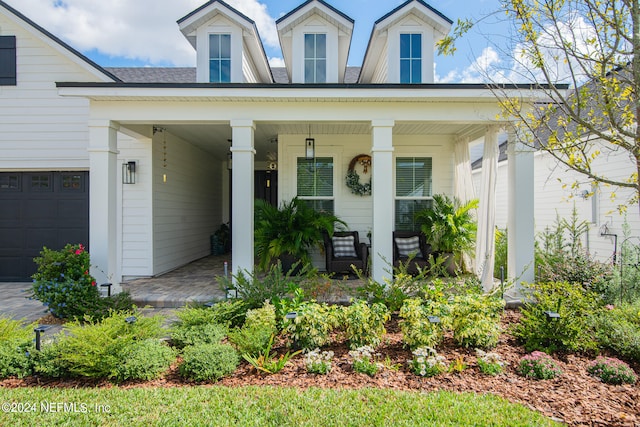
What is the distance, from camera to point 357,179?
7859 mm

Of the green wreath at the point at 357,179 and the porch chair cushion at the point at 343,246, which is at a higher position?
the green wreath at the point at 357,179

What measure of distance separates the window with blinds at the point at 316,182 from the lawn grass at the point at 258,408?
5.40m

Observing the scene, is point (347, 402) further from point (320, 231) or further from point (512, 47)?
point (320, 231)

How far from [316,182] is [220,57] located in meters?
3.29

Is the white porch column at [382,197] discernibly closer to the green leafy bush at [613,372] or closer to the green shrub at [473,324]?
the green shrub at [473,324]

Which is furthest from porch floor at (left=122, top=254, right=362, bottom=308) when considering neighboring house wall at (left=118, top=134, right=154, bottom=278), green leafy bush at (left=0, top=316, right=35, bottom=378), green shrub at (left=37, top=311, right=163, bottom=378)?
green leafy bush at (left=0, top=316, right=35, bottom=378)

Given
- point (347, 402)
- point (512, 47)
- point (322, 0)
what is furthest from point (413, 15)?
point (347, 402)

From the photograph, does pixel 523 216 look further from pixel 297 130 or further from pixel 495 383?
pixel 297 130

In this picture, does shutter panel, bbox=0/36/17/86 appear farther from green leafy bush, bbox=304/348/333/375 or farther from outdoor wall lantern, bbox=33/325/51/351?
green leafy bush, bbox=304/348/333/375

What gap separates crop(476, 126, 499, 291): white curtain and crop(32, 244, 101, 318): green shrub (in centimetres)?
611

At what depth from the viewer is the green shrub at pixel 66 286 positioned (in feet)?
15.2

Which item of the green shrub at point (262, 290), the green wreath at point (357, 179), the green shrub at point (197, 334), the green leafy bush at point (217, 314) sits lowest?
the green shrub at point (197, 334)

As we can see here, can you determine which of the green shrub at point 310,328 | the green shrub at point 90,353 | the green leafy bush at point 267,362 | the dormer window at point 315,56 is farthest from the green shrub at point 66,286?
the dormer window at point 315,56

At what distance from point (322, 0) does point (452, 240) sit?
5.42 metres
